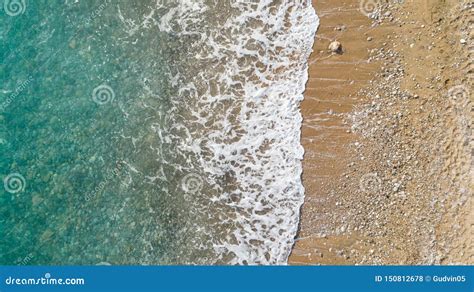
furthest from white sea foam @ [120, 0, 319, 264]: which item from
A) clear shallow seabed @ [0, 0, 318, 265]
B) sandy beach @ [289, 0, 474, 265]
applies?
sandy beach @ [289, 0, 474, 265]

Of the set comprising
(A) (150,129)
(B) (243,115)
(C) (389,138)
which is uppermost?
(B) (243,115)

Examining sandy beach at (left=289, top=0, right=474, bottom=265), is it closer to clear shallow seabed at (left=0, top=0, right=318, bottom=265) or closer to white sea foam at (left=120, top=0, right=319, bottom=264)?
white sea foam at (left=120, top=0, right=319, bottom=264)

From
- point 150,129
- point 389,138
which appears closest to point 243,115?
point 150,129

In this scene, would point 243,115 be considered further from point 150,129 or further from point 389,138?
point 389,138

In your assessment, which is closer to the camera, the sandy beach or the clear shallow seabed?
the sandy beach

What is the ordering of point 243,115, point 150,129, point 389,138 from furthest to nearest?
point 150,129 → point 243,115 → point 389,138

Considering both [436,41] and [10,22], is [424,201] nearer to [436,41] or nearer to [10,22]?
[436,41]

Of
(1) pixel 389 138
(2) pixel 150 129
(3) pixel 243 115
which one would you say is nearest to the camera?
(1) pixel 389 138
